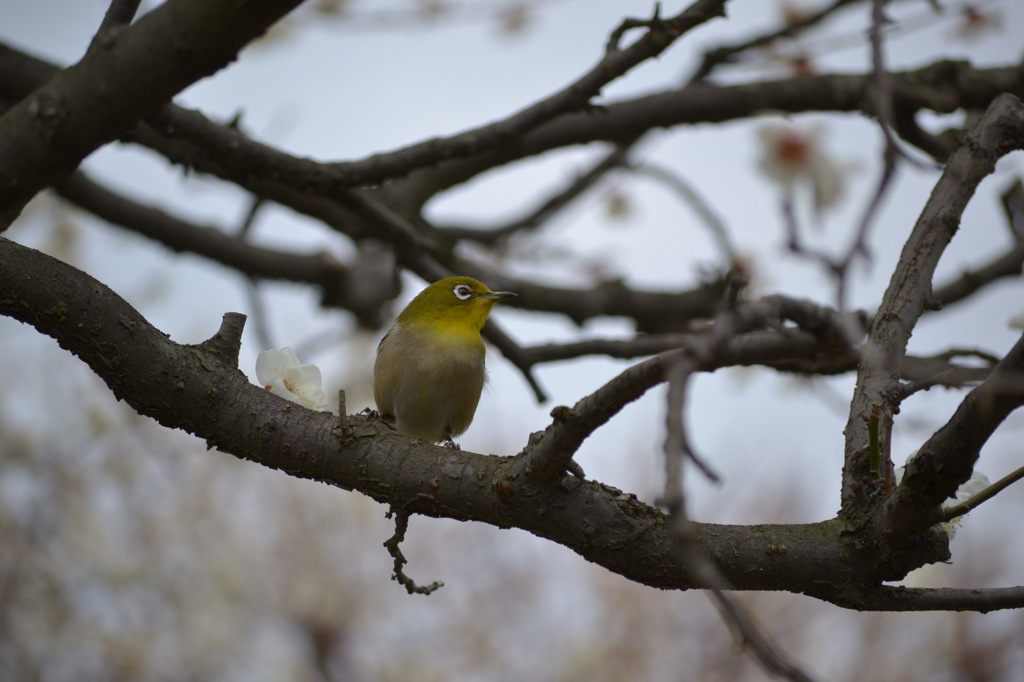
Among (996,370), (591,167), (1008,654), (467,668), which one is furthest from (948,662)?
(996,370)

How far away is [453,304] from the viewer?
5.08 meters

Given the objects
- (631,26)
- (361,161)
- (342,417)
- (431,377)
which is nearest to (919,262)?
(631,26)

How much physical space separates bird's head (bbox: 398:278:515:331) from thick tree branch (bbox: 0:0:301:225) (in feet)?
7.81

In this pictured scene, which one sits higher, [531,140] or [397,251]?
[531,140]

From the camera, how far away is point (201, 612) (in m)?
14.4

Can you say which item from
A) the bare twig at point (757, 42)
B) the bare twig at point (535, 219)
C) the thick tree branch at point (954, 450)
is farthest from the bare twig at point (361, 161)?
the bare twig at point (535, 219)

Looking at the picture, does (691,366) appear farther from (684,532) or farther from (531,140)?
(531,140)

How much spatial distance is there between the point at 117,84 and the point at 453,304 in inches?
106

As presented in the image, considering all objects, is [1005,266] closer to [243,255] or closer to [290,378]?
[290,378]

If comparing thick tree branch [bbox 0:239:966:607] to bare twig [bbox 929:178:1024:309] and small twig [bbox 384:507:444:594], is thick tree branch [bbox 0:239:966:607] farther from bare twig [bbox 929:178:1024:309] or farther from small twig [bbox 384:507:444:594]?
bare twig [bbox 929:178:1024:309]

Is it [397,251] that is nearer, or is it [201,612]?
[397,251]

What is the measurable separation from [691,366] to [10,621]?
595 inches

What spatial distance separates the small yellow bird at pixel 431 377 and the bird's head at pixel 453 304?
26 mm

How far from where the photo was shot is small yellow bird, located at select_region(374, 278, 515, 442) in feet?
14.5
